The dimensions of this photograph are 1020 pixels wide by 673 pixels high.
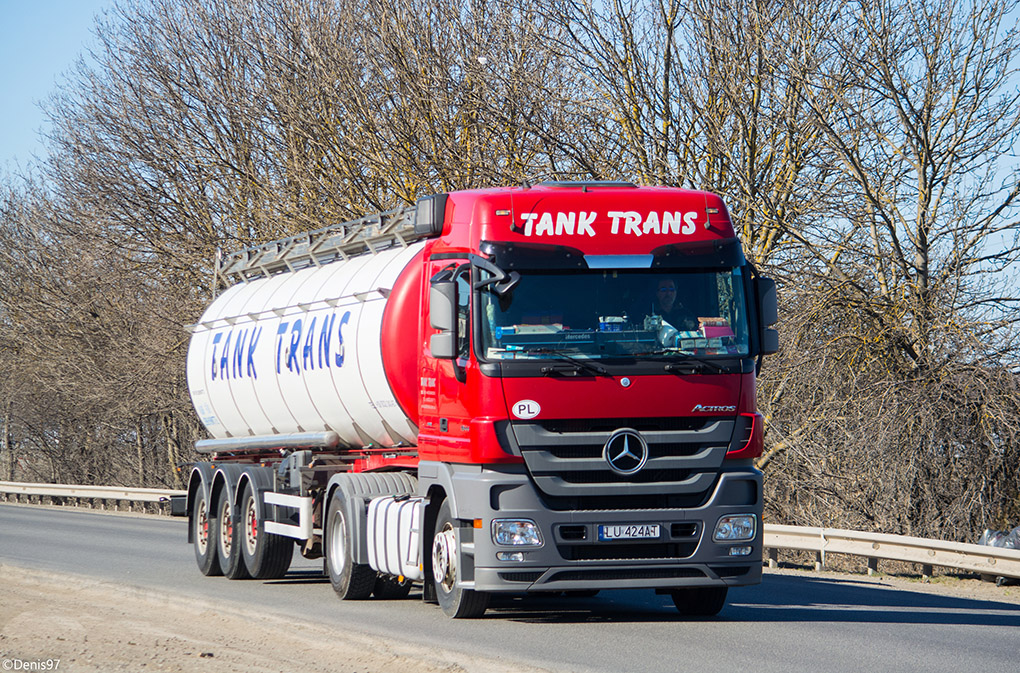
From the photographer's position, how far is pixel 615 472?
9.91m

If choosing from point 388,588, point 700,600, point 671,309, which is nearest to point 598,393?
point 671,309

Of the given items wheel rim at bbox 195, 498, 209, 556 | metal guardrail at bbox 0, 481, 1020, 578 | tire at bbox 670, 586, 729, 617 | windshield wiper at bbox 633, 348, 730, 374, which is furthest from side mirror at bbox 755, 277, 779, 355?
wheel rim at bbox 195, 498, 209, 556

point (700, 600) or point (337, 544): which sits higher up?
point (337, 544)

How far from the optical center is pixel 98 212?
34.1 metres

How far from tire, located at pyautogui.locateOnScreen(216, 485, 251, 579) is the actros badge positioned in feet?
23.1

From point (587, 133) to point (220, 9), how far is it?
15211 millimetres

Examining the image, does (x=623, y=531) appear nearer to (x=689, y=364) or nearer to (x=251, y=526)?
(x=689, y=364)

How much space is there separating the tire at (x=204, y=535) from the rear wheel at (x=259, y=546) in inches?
32.8

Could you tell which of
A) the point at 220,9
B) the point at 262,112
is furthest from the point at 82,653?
the point at 220,9

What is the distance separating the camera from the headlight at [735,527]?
10188 mm

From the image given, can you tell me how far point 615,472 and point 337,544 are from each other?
4207 millimetres

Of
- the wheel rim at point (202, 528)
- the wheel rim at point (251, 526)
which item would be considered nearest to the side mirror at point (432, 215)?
the wheel rim at point (251, 526)

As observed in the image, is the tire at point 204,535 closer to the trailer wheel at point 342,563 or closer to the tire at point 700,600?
the trailer wheel at point 342,563

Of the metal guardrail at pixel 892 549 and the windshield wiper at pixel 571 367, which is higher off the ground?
the windshield wiper at pixel 571 367
